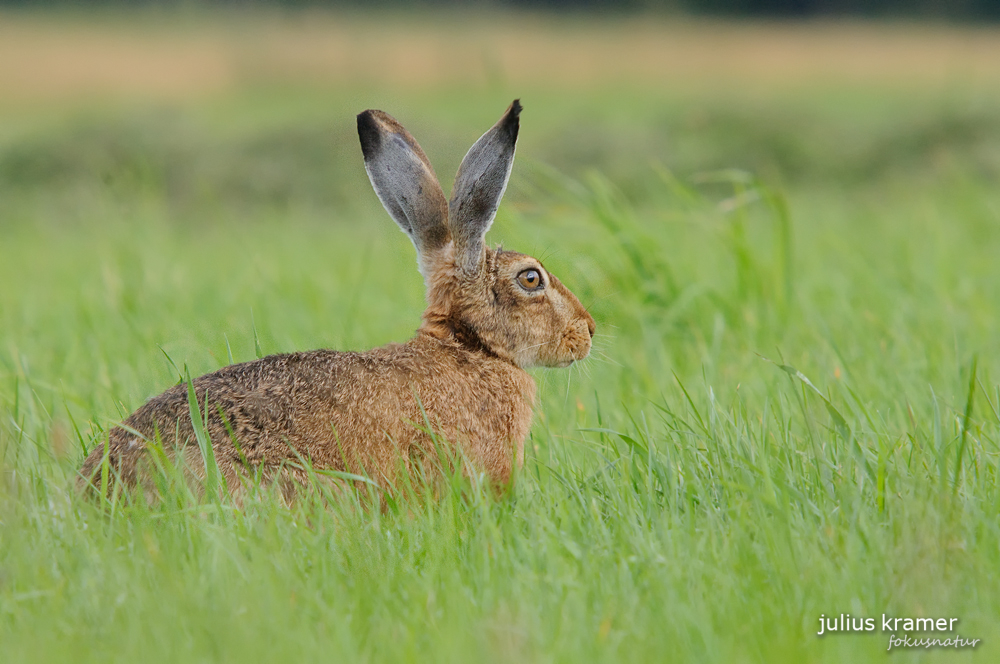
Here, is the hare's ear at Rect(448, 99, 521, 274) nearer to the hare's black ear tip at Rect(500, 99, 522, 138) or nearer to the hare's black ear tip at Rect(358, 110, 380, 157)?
the hare's black ear tip at Rect(500, 99, 522, 138)

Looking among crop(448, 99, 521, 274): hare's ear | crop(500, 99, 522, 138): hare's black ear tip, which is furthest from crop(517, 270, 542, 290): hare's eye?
crop(500, 99, 522, 138): hare's black ear tip

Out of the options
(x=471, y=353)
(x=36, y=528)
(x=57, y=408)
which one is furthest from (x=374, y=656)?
(x=57, y=408)

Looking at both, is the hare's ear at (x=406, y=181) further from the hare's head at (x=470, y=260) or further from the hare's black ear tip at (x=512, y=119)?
the hare's black ear tip at (x=512, y=119)

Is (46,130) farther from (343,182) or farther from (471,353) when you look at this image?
(471,353)

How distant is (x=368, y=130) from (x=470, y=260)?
24.9 inches

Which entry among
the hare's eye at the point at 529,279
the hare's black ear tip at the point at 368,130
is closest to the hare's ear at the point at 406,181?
the hare's black ear tip at the point at 368,130

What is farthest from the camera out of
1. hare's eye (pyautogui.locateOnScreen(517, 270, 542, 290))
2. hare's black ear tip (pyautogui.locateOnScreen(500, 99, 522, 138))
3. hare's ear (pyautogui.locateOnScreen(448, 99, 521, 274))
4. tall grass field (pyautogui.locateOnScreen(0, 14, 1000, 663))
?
hare's eye (pyautogui.locateOnScreen(517, 270, 542, 290))

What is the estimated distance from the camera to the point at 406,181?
4121mm

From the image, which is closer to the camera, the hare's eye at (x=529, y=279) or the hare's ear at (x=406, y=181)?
the hare's ear at (x=406, y=181)

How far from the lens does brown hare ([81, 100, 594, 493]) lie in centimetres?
330

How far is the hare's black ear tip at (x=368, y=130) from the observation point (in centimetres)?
403

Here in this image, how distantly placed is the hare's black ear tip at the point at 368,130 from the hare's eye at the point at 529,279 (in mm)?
763

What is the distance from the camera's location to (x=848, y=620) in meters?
2.37

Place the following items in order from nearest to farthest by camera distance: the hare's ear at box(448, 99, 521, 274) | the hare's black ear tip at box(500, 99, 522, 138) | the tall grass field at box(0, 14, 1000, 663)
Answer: the tall grass field at box(0, 14, 1000, 663)
the hare's black ear tip at box(500, 99, 522, 138)
the hare's ear at box(448, 99, 521, 274)
